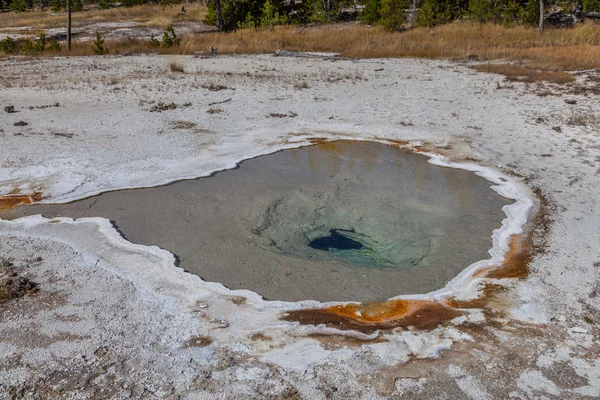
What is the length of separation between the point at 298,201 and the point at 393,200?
110 cm

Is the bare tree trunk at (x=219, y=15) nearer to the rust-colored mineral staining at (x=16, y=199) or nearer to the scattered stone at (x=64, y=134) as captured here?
the scattered stone at (x=64, y=134)

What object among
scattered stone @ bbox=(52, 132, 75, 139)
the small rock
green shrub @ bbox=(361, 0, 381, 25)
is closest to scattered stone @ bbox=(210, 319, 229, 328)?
the small rock

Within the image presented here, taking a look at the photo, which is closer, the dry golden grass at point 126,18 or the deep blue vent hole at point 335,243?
the deep blue vent hole at point 335,243

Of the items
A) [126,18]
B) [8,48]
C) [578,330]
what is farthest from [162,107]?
[126,18]

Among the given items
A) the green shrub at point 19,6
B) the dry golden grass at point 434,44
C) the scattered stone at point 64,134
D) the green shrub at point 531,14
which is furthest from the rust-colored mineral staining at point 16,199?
the green shrub at point 19,6

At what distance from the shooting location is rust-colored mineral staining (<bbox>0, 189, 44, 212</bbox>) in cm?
594

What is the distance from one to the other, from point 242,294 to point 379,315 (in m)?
1.11

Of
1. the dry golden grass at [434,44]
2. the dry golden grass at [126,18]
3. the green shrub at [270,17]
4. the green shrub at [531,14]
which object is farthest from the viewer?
the dry golden grass at [126,18]

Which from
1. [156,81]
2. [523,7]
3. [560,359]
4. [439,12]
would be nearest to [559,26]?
[523,7]

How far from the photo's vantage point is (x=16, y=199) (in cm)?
608

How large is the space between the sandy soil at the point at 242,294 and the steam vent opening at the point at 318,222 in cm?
31

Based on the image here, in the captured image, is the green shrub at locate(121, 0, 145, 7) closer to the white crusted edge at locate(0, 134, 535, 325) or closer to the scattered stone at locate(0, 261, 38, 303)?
the white crusted edge at locate(0, 134, 535, 325)

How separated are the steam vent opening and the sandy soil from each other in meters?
0.31

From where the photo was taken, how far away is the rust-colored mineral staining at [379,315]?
3.94 meters
